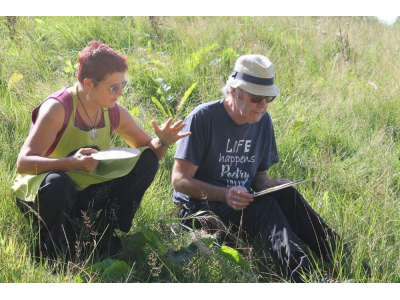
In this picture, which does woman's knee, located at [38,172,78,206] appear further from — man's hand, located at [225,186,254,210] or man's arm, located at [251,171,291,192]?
man's arm, located at [251,171,291,192]

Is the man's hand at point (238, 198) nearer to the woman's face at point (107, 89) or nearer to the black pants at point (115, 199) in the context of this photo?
the black pants at point (115, 199)

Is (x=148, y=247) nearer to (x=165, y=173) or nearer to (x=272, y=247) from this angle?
(x=272, y=247)

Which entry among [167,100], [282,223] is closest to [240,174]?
[282,223]

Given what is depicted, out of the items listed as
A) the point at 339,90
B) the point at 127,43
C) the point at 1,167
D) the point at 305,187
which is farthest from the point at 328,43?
the point at 1,167

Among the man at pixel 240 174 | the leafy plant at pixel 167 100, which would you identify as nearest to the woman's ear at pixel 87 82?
the man at pixel 240 174

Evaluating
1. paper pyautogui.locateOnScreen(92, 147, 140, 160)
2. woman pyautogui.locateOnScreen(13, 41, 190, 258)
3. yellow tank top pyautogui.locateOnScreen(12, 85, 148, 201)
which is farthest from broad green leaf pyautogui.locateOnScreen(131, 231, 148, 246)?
paper pyautogui.locateOnScreen(92, 147, 140, 160)

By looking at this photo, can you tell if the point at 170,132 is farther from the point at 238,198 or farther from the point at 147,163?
the point at 238,198

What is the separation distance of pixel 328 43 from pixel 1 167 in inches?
204

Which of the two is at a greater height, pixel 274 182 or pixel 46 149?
pixel 46 149

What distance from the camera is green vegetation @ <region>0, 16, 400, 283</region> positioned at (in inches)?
143

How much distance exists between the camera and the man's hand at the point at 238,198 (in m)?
3.84

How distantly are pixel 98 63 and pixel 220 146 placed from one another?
3.07ft

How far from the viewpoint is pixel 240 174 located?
164 inches

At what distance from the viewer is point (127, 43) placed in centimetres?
750
